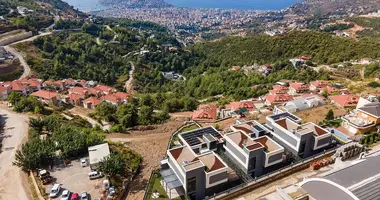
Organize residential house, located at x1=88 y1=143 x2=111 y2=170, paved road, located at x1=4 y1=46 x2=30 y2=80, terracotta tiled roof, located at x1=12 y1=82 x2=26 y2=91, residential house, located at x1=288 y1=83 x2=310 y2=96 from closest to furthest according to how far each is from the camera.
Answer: residential house, located at x1=88 y1=143 x2=111 y2=170
terracotta tiled roof, located at x1=12 y1=82 x2=26 y2=91
residential house, located at x1=288 y1=83 x2=310 y2=96
paved road, located at x1=4 y1=46 x2=30 y2=80

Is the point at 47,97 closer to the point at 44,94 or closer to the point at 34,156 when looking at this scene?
the point at 44,94

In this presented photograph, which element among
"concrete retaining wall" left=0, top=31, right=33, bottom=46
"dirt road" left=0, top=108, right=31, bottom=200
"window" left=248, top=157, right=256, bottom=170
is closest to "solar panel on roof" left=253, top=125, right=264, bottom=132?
"window" left=248, top=157, right=256, bottom=170

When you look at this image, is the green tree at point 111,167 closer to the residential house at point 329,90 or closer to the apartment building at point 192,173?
the apartment building at point 192,173

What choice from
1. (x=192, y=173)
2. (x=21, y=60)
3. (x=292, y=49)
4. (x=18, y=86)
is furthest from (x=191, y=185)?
(x=292, y=49)

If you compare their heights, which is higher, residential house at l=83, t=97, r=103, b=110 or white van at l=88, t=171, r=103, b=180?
white van at l=88, t=171, r=103, b=180

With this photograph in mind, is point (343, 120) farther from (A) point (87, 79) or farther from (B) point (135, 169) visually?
(A) point (87, 79)

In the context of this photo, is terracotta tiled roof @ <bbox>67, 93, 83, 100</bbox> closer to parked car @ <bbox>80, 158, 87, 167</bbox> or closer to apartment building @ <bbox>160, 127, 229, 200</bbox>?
parked car @ <bbox>80, 158, 87, 167</bbox>
